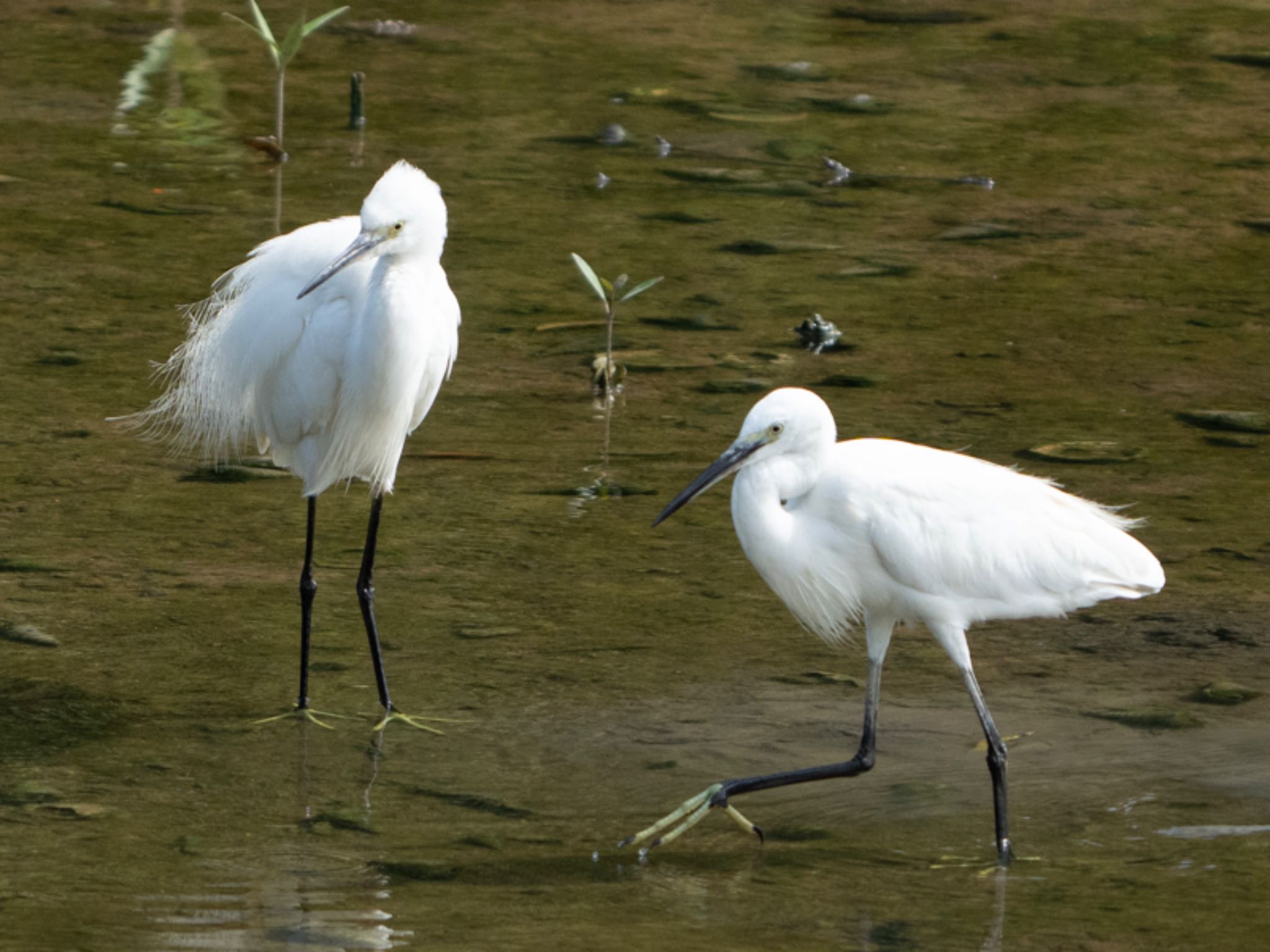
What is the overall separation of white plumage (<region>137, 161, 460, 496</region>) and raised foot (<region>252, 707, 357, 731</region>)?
1.68 ft

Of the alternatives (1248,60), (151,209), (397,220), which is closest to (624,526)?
(397,220)

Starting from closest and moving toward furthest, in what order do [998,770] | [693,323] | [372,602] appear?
[998,770] < [372,602] < [693,323]

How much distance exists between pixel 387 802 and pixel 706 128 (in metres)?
5.61

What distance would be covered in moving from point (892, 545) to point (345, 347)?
1341 millimetres

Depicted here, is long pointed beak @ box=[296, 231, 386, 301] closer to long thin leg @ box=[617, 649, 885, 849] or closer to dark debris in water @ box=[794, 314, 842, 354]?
long thin leg @ box=[617, 649, 885, 849]

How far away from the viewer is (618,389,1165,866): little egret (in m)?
3.54

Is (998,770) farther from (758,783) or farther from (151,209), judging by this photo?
(151,209)

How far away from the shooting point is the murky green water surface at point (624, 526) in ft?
11.2

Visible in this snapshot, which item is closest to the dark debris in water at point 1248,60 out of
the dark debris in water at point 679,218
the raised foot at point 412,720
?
the dark debris in water at point 679,218

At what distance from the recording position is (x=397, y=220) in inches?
153

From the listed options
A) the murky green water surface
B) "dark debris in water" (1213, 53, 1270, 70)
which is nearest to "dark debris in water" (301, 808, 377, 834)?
the murky green water surface

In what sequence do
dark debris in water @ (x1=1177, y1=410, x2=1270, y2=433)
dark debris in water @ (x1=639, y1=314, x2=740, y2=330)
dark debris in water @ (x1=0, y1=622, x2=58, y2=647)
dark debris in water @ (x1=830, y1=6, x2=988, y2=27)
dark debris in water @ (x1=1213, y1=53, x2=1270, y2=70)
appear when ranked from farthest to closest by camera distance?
dark debris in water @ (x1=830, y1=6, x2=988, y2=27) < dark debris in water @ (x1=1213, y1=53, x2=1270, y2=70) < dark debris in water @ (x1=639, y1=314, x2=740, y2=330) < dark debris in water @ (x1=1177, y1=410, x2=1270, y2=433) < dark debris in water @ (x1=0, y1=622, x2=58, y2=647)

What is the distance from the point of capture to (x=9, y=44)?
32.2 feet

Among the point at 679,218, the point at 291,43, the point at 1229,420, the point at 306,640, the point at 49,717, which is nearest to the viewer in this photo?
the point at 49,717
